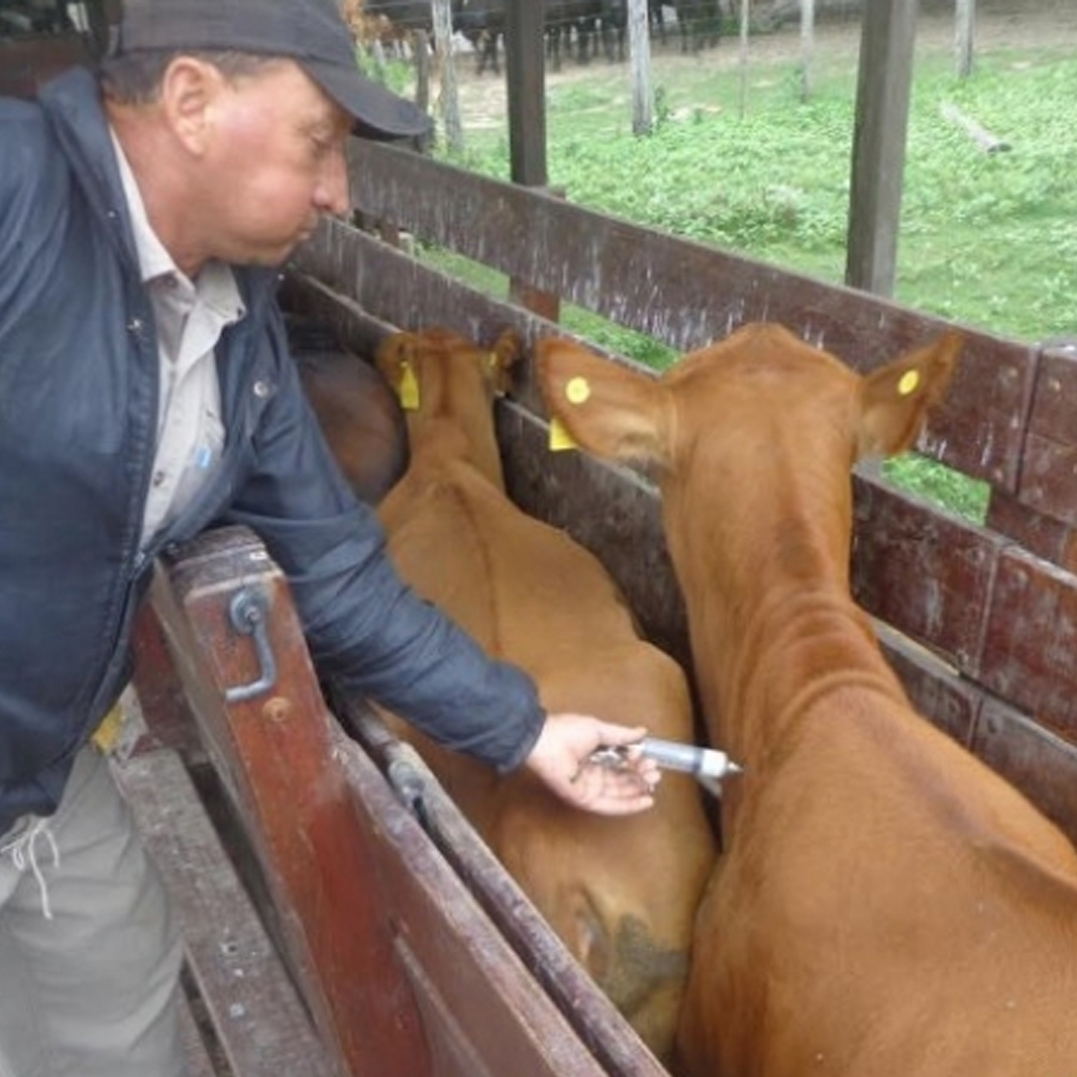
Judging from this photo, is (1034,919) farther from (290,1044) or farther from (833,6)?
(833,6)

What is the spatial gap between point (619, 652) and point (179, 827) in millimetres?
1051

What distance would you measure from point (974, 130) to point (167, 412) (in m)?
12.3

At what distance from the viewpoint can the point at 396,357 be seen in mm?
4227

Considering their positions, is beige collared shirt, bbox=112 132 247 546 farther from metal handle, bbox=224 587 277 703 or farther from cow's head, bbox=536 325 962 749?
cow's head, bbox=536 325 962 749

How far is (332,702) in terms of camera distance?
2309 millimetres

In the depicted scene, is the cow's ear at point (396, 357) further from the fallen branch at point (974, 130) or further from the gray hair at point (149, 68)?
the fallen branch at point (974, 130)

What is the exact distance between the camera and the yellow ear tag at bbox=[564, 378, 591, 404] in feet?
9.12

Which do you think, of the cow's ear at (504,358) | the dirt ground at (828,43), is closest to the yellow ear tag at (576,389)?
the cow's ear at (504,358)

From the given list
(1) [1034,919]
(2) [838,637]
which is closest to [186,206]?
(2) [838,637]

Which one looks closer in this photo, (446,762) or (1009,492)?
(1009,492)

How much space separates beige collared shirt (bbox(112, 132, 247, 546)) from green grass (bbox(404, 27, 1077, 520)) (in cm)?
399

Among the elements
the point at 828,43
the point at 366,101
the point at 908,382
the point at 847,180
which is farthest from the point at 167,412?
the point at 828,43

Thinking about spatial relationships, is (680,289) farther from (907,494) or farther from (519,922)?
(519,922)

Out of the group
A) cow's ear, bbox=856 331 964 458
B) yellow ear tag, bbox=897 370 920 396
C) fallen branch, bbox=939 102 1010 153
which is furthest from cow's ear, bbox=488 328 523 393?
fallen branch, bbox=939 102 1010 153
